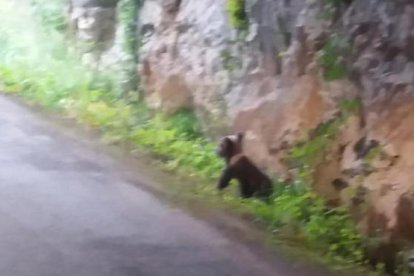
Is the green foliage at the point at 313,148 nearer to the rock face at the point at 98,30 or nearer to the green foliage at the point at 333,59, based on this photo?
the green foliage at the point at 333,59

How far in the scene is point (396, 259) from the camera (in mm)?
6695

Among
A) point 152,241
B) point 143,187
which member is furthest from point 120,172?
point 152,241

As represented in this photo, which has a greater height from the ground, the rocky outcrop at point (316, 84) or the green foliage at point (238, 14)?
the green foliage at point (238, 14)

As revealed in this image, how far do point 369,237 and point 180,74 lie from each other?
3.87 meters

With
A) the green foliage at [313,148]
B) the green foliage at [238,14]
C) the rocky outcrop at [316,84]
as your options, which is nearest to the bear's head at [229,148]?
the rocky outcrop at [316,84]

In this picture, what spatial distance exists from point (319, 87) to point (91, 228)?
2.38 meters

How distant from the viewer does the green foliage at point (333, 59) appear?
7.46 meters

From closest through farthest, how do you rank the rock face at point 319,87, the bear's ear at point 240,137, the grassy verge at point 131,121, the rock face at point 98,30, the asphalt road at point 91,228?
1. the asphalt road at point 91,228
2. the rock face at point 319,87
3. the grassy verge at point 131,121
4. the bear's ear at point 240,137
5. the rock face at point 98,30

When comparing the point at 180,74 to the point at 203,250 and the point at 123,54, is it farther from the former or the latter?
the point at 203,250

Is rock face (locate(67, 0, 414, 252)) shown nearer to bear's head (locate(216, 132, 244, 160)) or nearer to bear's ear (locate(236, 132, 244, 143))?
bear's ear (locate(236, 132, 244, 143))

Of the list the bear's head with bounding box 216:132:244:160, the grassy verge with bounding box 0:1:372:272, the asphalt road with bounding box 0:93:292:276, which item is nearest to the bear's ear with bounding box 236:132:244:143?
the bear's head with bounding box 216:132:244:160

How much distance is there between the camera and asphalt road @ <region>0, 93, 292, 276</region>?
6227 millimetres

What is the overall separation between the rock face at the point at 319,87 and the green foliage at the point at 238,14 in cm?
9

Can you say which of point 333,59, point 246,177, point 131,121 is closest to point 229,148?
point 246,177
